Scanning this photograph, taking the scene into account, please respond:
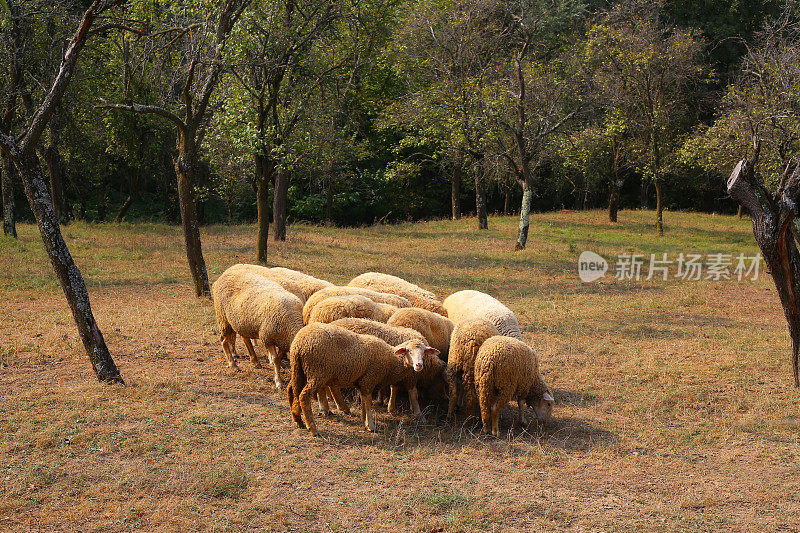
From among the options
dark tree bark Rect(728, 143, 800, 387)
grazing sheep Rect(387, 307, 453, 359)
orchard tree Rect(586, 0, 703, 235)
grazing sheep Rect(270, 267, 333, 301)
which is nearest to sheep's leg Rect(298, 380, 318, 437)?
grazing sheep Rect(387, 307, 453, 359)

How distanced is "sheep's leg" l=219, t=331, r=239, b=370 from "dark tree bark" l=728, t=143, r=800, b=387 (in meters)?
6.99

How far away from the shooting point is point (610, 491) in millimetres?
5898

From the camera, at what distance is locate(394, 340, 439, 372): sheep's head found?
7279mm

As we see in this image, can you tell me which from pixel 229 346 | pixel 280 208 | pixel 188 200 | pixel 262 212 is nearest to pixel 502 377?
pixel 229 346

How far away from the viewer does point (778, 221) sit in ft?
26.7

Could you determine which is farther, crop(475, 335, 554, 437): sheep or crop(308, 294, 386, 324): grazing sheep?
crop(308, 294, 386, 324): grazing sheep

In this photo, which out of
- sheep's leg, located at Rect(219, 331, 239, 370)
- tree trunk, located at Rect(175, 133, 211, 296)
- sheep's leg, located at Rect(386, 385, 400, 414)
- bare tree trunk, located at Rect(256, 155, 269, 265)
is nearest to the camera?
sheep's leg, located at Rect(386, 385, 400, 414)

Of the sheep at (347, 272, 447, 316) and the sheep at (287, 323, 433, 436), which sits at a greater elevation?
the sheep at (347, 272, 447, 316)

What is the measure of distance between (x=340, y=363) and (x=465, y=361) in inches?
64.3

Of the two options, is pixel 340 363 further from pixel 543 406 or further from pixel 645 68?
pixel 645 68

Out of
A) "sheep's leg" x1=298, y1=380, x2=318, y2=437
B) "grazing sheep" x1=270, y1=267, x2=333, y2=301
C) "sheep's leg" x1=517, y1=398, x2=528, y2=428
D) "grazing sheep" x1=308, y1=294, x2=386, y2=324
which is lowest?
"sheep's leg" x1=517, y1=398, x2=528, y2=428

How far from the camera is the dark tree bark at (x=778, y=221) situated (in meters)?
8.12

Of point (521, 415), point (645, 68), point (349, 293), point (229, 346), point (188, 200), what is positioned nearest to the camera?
point (521, 415)

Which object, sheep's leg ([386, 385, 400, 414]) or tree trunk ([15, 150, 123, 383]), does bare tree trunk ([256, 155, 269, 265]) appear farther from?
sheep's leg ([386, 385, 400, 414])
